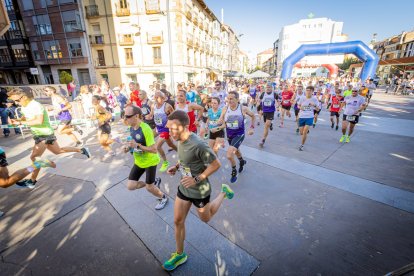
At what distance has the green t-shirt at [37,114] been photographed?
4.12 m

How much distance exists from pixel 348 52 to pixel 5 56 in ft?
160

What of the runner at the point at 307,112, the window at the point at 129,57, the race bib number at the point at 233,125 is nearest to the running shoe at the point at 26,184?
the race bib number at the point at 233,125

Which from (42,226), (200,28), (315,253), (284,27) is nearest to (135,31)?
(200,28)

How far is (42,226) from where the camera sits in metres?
3.18

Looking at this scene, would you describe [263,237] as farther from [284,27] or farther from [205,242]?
[284,27]

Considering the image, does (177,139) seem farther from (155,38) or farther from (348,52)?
(155,38)

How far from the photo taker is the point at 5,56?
31953mm

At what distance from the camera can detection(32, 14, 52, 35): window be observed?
26578 millimetres

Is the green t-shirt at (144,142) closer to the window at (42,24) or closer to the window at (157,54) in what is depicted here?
the window at (157,54)

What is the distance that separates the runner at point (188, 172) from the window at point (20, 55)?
4126 centimetres

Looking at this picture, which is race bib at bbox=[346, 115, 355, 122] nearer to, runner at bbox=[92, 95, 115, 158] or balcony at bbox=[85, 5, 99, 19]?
runner at bbox=[92, 95, 115, 158]

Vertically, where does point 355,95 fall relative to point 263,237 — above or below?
above

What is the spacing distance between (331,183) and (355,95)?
163 inches

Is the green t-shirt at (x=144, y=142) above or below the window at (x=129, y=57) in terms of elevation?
below
